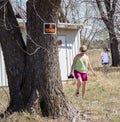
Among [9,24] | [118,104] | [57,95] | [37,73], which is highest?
[9,24]

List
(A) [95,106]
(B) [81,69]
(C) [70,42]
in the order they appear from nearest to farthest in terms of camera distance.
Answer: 1. (A) [95,106]
2. (B) [81,69]
3. (C) [70,42]

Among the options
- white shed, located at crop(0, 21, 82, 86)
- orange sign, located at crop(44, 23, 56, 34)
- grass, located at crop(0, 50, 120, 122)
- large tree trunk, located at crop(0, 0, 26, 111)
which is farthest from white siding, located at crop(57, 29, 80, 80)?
orange sign, located at crop(44, 23, 56, 34)

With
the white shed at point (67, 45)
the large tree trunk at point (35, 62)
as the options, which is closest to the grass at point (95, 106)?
the large tree trunk at point (35, 62)

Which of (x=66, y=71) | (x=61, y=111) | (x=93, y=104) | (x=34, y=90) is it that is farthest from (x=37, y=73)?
(x=66, y=71)

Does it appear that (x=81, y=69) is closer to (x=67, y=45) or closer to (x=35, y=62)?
(x=35, y=62)

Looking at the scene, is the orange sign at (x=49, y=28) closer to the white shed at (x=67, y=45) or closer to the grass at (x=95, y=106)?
the grass at (x=95, y=106)

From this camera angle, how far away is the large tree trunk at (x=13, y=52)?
23.5ft

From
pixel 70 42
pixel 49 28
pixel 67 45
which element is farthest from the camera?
pixel 70 42

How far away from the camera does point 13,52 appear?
23.7 feet

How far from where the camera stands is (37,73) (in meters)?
7.10

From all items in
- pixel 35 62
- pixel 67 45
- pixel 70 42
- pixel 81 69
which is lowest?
pixel 81 69

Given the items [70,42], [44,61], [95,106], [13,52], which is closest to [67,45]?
[70,42]

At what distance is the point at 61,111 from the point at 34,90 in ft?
2.29

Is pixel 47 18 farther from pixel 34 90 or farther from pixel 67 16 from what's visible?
pixel 67 16
